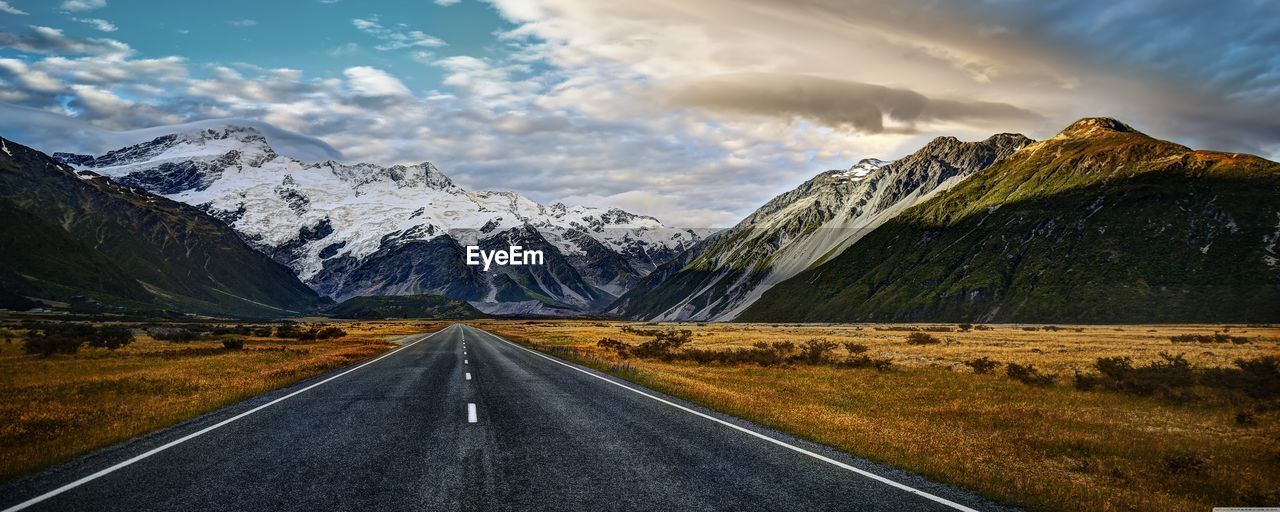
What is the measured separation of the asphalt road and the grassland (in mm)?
986

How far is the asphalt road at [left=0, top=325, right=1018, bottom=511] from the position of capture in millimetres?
8633

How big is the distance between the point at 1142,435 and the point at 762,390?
11.1 m

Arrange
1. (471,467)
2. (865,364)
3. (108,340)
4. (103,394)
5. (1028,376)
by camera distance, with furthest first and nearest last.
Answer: (108,340), (865,364), (1028,376), (103,394), (471,467)

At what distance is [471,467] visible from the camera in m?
10.3

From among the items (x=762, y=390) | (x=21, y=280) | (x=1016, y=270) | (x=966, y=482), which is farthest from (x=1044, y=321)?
(x=21, y=280)

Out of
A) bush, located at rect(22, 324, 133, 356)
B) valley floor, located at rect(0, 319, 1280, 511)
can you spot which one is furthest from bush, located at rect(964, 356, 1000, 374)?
bush, located at rect(22, 324, 133, 356)

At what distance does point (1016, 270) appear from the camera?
17050cm

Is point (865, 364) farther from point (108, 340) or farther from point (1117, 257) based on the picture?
point (1117, 257)

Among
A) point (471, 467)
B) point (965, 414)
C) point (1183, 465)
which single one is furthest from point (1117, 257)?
point (471, 467)

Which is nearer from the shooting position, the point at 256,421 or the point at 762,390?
the point at 256,421

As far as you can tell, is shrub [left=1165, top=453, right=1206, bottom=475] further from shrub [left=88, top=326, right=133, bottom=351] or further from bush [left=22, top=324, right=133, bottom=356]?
shrub [left=88, top=326, right=133, bottom=351]

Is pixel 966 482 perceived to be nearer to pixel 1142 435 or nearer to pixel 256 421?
pixel 1142 435

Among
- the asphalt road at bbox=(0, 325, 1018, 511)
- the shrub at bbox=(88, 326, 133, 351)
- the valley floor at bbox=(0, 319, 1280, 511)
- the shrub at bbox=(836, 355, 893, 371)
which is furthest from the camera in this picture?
the shrub at bbox=(88, 326, 133, 351)

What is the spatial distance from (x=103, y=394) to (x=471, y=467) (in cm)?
1803
